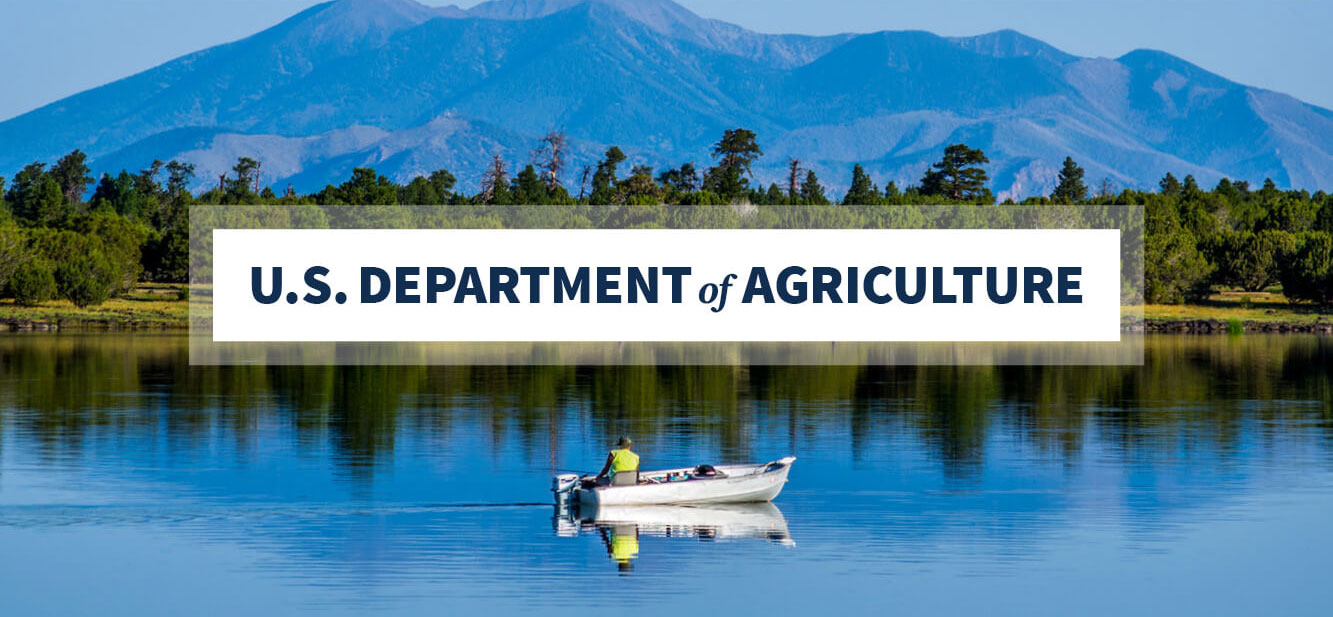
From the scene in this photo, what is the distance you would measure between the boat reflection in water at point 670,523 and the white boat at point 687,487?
0.23 meters

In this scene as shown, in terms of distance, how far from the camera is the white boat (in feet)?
157

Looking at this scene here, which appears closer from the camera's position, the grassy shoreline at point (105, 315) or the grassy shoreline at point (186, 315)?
the grassy shoreline at point (105, 315)

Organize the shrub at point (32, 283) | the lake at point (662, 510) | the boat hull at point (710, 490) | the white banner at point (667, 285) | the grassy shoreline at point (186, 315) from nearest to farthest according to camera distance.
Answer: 1. the lake at point (662, 510)
2. the boat hull at point (710, 490)
3. the white banner at point (667, 285)
4. the grassy shoreline at point (186, 315)
5. the shrub at point (32, 283)

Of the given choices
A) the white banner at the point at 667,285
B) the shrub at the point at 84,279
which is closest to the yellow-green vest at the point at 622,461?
the white banner at the point at 667,285

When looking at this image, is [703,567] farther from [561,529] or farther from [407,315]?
[407,315]

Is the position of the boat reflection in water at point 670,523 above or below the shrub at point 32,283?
below

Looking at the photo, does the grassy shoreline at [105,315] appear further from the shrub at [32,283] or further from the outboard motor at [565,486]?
the outboard motor at [565,486]

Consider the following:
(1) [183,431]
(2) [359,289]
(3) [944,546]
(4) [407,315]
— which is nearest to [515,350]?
(4) [407,315]

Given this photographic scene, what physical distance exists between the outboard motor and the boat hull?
0.27m

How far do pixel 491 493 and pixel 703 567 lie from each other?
12.3 m

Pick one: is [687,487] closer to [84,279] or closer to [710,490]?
[710,490]

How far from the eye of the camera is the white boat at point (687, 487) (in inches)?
1880

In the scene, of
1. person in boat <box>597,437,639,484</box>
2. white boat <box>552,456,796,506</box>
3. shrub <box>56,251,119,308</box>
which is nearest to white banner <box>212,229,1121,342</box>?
shrub <box>56,251,119,308</box>

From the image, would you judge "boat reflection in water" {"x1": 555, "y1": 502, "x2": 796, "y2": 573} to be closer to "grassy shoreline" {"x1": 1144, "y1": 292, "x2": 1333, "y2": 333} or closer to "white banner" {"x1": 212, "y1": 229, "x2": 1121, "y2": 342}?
"white banner" {"x1": 212, "y1": 229, "x2": 1121, "y2": 342}
